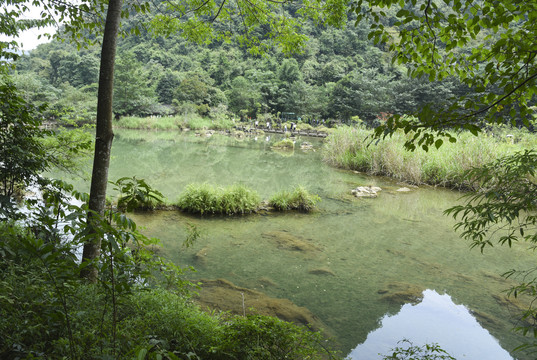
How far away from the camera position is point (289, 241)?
6.10m

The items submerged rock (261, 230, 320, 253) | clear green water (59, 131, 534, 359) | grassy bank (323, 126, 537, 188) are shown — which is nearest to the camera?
clear green water (59, 131, 534, 359)

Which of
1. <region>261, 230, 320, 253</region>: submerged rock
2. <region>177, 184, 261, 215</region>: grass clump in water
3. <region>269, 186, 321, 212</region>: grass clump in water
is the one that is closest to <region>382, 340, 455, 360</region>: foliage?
<region>261, 230, 320, 253</region>: submerged rock

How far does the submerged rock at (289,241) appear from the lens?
5.87 meters

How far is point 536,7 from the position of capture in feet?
5.04

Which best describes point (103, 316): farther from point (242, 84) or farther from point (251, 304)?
point (242, 84)

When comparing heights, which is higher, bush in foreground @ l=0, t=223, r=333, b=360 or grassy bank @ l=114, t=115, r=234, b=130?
bush in foreground @ l=0, t=223, r=333, b=360

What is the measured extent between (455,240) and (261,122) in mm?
29097

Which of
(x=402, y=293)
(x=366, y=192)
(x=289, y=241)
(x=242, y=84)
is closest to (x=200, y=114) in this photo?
(x=242, y=84)

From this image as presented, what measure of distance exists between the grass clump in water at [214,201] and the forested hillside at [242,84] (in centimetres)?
2063

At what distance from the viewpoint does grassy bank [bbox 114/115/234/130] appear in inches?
1145

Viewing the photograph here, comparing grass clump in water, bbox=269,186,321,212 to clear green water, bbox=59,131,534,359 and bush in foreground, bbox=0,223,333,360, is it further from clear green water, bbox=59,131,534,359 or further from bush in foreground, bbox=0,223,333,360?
bush in foreground, bbox=0,223,333,360

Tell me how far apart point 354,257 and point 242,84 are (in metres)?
33.6

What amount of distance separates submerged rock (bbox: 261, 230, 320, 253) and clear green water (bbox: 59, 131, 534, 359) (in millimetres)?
72

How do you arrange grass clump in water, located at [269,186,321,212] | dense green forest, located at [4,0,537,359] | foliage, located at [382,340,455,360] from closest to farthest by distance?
dense green forest, located at [4,0,537,359], foliage, located at [382,340,455,360], grass clump in water, located at [269,186,321,212]
